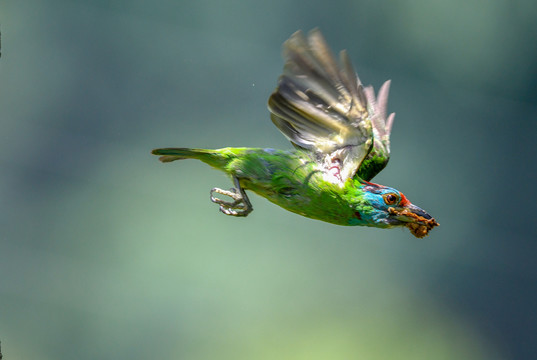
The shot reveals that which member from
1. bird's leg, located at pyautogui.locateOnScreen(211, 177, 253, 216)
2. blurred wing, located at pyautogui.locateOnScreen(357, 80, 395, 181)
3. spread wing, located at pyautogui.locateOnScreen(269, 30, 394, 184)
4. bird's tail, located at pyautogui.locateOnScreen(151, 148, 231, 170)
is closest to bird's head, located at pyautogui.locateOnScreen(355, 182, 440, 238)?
spread wing, located at pyautogui.locateOnScreen(269, 30, 394, 184)

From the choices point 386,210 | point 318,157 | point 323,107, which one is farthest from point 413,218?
point 323,107

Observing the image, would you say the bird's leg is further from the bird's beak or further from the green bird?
the bird's beak

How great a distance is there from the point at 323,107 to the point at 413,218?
67 centimetres

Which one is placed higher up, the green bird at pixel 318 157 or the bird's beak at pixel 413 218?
→ the green bird at pixel 318 157

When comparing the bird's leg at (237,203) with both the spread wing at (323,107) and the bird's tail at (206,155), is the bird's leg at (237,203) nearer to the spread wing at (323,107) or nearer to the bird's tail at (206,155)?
the bird's tail at (206,155)

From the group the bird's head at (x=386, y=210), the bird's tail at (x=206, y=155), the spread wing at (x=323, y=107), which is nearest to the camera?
the spread wing at (x=323, y=107)

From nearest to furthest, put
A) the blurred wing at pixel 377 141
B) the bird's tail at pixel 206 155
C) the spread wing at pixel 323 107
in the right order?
the spread wing at pixel 323 107 → the bird's tail at pixel 206 155 → the blurred wing at pixel 377 141

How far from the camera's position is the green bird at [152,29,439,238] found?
8.51ft

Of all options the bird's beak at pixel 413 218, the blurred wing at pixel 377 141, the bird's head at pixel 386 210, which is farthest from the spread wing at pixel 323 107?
the blurred wing at pixel 377 141

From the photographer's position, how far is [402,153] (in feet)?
22.9

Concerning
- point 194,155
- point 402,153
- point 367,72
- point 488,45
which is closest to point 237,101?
point 367,72

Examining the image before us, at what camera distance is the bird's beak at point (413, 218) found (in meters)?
2.80

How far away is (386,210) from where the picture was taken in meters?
2.79

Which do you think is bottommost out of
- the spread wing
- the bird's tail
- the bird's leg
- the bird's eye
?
the bird's leg
